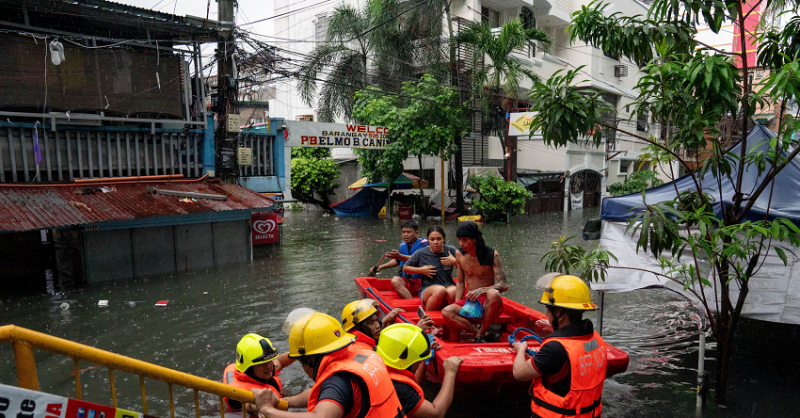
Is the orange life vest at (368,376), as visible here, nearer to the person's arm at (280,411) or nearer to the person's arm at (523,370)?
the person's arm at (280,411)

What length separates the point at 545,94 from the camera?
495cm

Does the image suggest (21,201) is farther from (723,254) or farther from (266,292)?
(723,254)

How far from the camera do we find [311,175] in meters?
27.1

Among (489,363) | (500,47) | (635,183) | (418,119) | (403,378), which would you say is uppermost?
(500,47)

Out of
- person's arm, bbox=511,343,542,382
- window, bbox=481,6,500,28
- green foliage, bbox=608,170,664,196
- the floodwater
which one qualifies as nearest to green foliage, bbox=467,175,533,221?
the floodwater

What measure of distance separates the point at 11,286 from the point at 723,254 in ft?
46.1

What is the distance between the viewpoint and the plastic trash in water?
6008mm

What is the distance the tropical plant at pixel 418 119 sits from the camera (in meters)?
21.6

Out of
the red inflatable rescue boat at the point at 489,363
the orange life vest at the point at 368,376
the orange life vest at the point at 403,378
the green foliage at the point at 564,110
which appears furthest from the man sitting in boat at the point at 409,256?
the orange life vest at the point at 368,376

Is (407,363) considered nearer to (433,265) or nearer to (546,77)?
(433,265)

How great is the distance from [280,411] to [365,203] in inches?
968

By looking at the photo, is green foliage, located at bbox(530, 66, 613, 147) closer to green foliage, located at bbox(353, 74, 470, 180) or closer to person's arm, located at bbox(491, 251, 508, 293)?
person's arm, located at bbox(491, 251, 508, 293)

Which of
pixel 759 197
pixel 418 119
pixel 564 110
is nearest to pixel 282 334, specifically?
pixel 564 110

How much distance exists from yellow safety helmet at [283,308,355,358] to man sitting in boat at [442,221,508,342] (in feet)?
10.0
